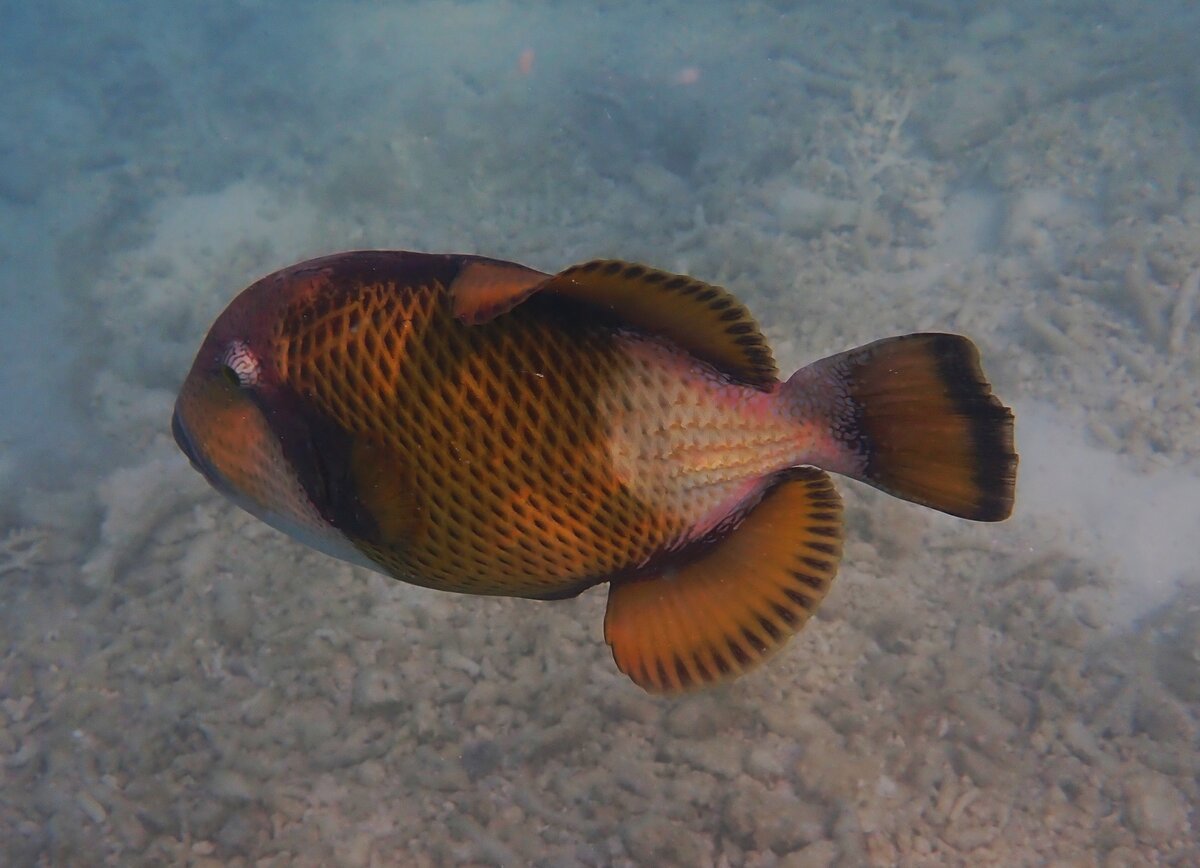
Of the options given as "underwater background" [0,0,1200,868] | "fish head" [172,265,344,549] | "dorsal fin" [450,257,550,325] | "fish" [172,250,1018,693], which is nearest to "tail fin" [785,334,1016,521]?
"fish" [172,250,1018,693]

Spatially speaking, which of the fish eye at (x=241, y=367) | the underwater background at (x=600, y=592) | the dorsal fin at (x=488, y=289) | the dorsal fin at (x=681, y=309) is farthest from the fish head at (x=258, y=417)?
the underwater background at (x=600, y=592)

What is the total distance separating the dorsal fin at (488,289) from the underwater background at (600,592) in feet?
8.11

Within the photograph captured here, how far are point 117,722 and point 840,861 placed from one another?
131 inches

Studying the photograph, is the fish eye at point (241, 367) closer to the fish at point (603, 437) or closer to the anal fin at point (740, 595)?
the fish at point (603, 437)

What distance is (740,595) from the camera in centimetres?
107

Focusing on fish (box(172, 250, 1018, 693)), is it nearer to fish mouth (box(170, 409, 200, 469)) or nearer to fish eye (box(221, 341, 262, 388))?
fish eye (box(221, 341, 262, 388))

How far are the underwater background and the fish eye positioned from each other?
238 cm

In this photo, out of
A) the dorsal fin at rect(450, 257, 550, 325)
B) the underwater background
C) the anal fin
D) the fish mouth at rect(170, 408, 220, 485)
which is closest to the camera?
the dorsal fin at rect(450, 257, 550, 325)

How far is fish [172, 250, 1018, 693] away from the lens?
1.02 m

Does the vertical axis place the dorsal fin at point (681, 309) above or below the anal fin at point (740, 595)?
above

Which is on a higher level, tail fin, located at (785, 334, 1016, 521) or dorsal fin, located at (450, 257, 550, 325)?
dorsal fin, located at (450, 257, 550, 325)

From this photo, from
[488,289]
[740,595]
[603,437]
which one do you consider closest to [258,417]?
[488,289]

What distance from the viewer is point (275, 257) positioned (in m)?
7.21

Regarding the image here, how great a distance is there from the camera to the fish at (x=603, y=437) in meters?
1.02
